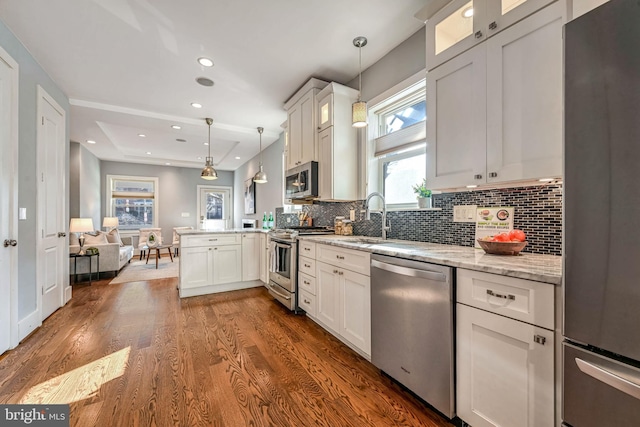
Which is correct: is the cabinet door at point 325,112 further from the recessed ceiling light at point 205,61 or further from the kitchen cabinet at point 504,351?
the kitchen cabinet at point 504,351

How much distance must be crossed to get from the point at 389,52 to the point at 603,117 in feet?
7.29

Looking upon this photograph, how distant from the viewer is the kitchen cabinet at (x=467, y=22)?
4.74ft

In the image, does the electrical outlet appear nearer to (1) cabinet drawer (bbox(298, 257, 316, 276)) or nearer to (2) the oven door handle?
(1) cabinet drawer (bbox(298, 257, 316, 276))

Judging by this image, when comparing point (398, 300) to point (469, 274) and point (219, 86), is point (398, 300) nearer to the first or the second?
point (469, 274)

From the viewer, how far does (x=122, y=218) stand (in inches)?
294

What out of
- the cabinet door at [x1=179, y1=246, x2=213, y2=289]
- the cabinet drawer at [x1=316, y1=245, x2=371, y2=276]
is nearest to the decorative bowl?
the cabinet drawer at [x1=316, y1=245, x2=371, y2=276]

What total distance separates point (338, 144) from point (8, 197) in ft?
9.50

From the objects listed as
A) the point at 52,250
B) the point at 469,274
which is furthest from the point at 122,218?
the point at 469,274

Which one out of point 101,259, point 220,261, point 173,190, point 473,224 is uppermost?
point 173,190

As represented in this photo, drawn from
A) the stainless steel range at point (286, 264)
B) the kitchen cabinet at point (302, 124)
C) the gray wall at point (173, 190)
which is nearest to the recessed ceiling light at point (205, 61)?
the kitchen cabinet at point (302, 124)

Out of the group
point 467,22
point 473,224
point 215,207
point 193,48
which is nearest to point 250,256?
point 193,48

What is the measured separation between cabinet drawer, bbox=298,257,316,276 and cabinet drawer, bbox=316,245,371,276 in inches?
5.4

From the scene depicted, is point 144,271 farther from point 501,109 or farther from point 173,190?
point 501,109

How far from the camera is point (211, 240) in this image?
12.4ft
